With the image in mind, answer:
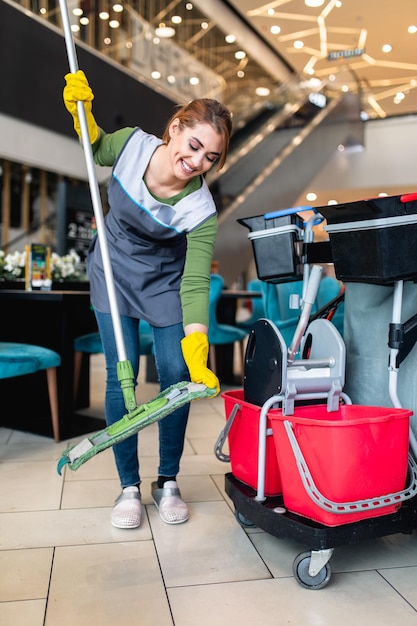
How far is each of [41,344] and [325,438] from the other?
2.20 m

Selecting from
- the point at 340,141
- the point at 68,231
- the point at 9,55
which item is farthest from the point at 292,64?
the point at 68,231

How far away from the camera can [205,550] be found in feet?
5.89

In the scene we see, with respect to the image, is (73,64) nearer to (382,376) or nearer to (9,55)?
(382,376)

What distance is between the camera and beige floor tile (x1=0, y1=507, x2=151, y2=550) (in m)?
1.84

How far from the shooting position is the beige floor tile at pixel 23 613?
1385mm

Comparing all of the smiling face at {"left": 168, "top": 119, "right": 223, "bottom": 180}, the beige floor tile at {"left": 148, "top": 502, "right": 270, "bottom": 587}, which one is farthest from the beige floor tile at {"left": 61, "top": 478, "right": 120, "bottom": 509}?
the smiling face at {"left": 168, "top": 119, "right": 223, "bottom": 180}

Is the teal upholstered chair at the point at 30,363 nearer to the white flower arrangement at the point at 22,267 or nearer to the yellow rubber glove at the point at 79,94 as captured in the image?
the white flower arrangement at the point at 22,267

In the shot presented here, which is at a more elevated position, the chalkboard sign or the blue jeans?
the chalkboard sign

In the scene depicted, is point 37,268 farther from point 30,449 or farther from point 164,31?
point 164,31

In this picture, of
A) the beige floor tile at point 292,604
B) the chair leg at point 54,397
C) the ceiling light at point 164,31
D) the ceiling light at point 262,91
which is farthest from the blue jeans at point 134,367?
the ceiling light at point 262,91

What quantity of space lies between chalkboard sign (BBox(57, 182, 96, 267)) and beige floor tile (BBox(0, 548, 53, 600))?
4.00m

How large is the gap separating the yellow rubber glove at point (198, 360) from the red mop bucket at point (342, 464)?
0.19 metres

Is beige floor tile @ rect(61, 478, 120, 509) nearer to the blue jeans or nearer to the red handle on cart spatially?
the blue jeans

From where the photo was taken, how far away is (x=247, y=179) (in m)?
8.72
